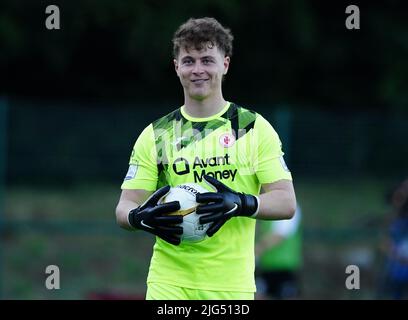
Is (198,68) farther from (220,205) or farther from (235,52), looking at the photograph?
(235,52)

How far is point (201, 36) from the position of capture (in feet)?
18.2

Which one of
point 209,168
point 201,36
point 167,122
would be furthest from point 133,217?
point 201,36

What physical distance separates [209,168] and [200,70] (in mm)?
514

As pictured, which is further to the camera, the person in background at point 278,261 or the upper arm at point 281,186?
the person in background at point 278,261

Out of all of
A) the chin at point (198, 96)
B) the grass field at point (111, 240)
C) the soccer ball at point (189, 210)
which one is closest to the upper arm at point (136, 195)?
the soccer ball at point (189, 210)

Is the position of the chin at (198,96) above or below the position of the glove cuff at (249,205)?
above

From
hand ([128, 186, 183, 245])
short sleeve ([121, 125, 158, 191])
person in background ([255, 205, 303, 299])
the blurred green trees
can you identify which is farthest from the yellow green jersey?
the blurred green trees

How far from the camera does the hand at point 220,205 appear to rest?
5.26 metres

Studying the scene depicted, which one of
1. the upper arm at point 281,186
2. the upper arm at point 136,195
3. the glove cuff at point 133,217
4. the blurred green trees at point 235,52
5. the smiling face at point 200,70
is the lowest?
the glove cuff at point 133,217

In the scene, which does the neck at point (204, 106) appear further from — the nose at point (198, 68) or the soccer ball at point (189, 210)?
the soccer ball at point (189, 210)

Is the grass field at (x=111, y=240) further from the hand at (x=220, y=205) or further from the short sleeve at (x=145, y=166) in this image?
the hand at (x=220, y=205)

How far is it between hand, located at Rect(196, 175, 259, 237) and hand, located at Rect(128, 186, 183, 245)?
0.14 m
